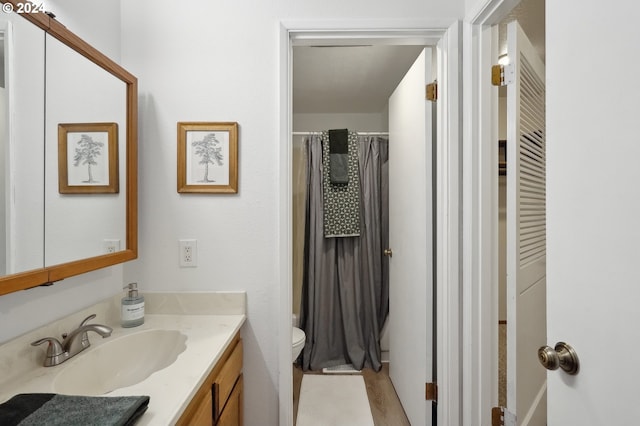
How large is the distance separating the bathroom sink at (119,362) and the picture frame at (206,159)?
1.99 ft

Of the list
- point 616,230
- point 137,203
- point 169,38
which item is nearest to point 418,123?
point 616,230

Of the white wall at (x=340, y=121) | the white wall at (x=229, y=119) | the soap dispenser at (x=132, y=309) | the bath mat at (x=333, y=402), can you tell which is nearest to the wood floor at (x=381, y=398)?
the bath mat at (x=333, y=402)

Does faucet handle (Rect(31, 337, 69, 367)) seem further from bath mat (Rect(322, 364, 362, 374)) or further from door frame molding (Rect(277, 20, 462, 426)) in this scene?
bath mat (Rect(322, 364, 362, 374))

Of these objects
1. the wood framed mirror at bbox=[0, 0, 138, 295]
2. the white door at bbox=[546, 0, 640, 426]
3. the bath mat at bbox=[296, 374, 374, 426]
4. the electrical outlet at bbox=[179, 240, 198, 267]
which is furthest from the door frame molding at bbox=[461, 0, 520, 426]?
the wood framed mirror at bbox=[0, 0, 138, 295]

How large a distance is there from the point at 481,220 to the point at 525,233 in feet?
0.87

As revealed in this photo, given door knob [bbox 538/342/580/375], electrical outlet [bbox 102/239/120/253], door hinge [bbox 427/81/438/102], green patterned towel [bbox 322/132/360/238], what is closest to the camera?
door knob [bbox 538/342/580/375]

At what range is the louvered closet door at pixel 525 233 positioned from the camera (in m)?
1.22

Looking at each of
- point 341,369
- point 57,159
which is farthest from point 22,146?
point 341,369

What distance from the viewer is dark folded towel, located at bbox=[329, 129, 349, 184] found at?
250cm

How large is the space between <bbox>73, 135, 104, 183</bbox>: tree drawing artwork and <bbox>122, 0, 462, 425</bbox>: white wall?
238 millimetres

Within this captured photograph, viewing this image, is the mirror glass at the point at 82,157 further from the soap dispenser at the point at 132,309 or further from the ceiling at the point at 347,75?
the ceiling at the point at 347,75

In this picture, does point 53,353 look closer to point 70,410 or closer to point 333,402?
point 70,410

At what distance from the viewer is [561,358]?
0.71m

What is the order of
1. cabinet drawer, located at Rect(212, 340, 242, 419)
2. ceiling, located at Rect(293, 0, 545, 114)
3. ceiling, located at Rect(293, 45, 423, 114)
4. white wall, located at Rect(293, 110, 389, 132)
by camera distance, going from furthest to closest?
white wall, located at Rect(293, 110, 389, 132) → ceiling, located at Rect(293, 45, 423, 114) → ceiling, located at Rect(293, 0, 545, 114) → cabinet drawer, located at Rect(212, 340, 242, 419)
